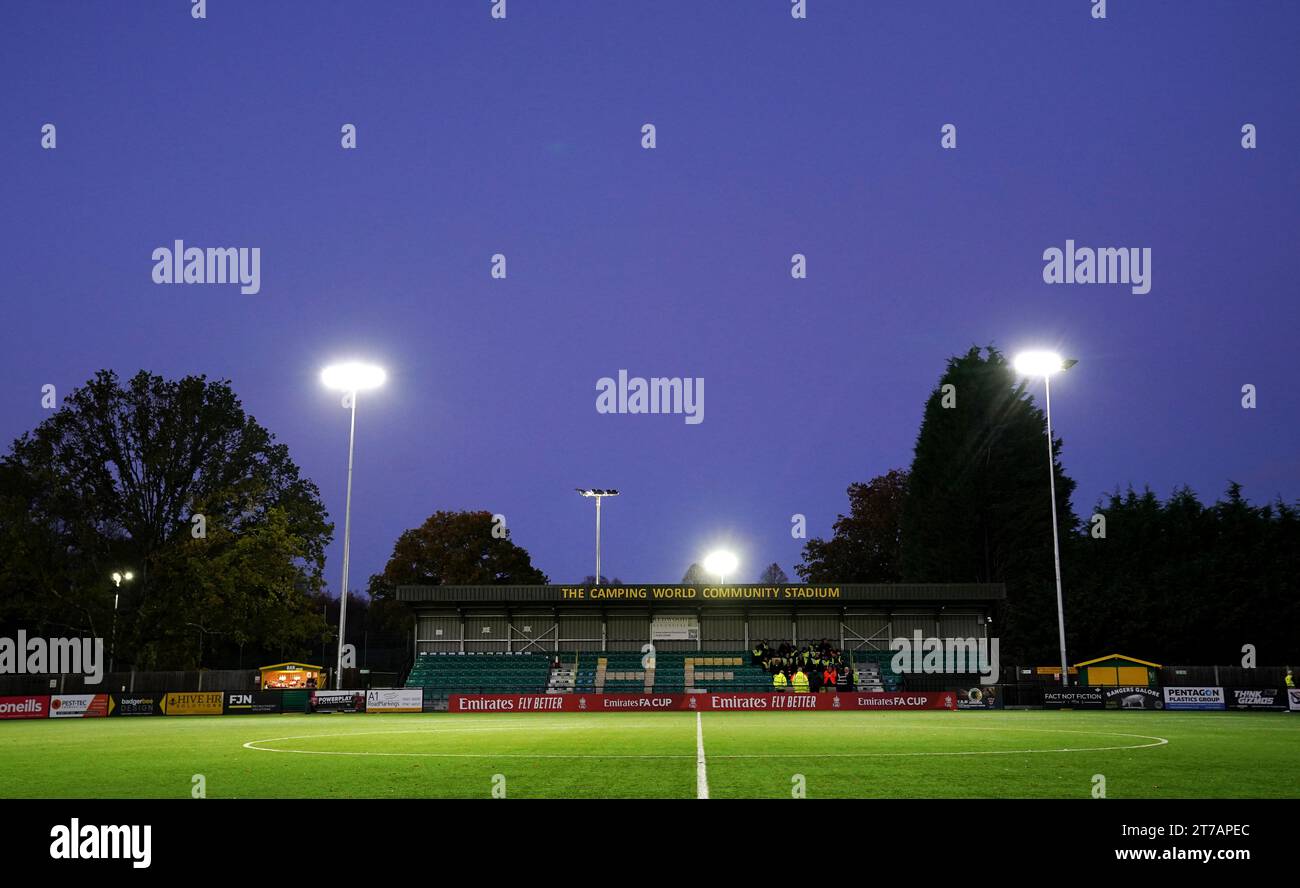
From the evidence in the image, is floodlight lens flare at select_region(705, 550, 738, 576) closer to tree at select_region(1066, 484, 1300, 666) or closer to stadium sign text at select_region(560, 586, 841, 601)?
stadium sign text at select_region(560, 586, 841, 601)

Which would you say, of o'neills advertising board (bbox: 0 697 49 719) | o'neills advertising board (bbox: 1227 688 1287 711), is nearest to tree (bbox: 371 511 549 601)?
o'neills advertising board (bbox: 0 697 49 719)

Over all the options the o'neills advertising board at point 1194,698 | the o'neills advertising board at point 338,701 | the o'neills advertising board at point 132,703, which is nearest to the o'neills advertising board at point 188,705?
the o'neills advertising board at point 132,703

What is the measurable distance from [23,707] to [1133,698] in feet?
147

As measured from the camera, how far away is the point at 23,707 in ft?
131

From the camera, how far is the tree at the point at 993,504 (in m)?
73.4

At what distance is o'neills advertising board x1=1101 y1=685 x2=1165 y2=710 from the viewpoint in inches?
1598

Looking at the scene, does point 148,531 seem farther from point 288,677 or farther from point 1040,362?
point 1040,362

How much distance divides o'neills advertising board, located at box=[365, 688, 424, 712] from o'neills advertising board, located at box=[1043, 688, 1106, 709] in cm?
2690

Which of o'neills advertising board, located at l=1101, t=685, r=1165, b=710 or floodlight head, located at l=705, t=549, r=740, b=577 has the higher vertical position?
floodlight head, located at l=705, t=549, r=740, b=577

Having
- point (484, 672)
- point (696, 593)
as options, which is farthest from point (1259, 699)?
point (484, 672)
